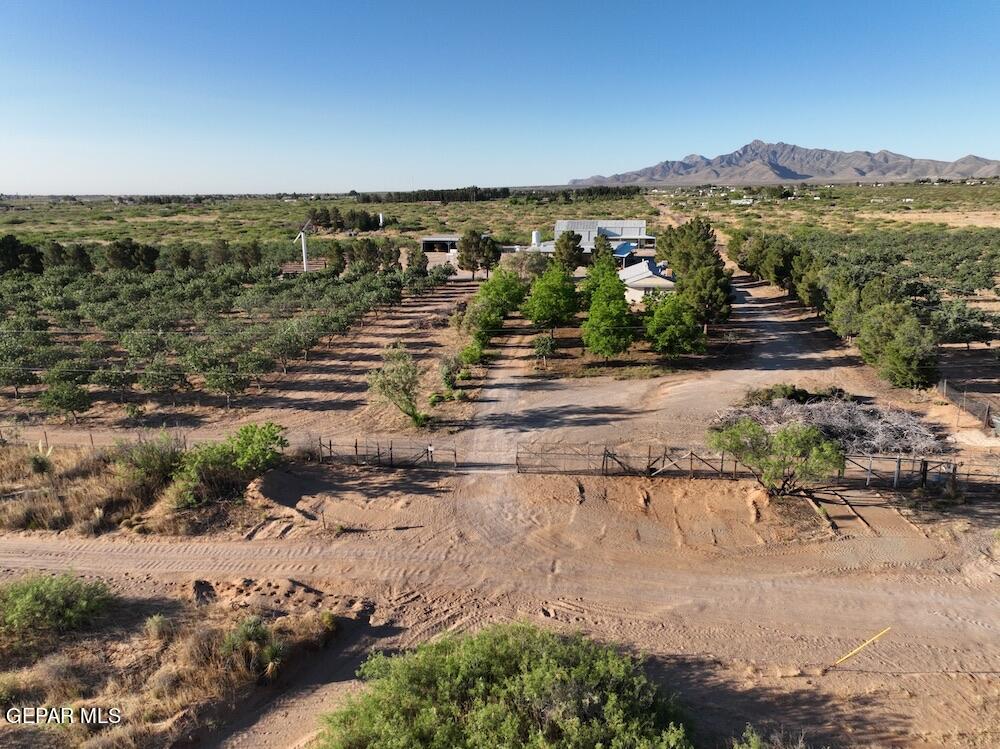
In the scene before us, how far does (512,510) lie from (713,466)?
7496 millimetres

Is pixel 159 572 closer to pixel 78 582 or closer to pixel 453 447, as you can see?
pixel 78 582

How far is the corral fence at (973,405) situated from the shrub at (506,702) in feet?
70.3

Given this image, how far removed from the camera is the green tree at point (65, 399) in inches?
1016

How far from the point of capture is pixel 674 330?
3225 cm

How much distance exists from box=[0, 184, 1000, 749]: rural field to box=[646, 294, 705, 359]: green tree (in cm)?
17

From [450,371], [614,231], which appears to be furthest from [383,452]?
[614,231]

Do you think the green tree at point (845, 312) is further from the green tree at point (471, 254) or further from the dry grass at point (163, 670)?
the dry grass at point (163, 670)

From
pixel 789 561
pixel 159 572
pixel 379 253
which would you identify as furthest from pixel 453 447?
pixel 379 253

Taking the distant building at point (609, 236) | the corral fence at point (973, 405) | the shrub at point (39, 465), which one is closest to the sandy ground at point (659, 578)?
the shrub at point (39, 465)

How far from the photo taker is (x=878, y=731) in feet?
38.8

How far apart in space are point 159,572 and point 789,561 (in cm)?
1757

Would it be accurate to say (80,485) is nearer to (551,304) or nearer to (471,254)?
(551,304)

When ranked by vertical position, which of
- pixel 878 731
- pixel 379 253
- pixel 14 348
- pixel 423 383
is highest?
pixel 379 253

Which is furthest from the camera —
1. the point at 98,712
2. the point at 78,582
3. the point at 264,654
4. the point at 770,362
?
the point at 770,362
